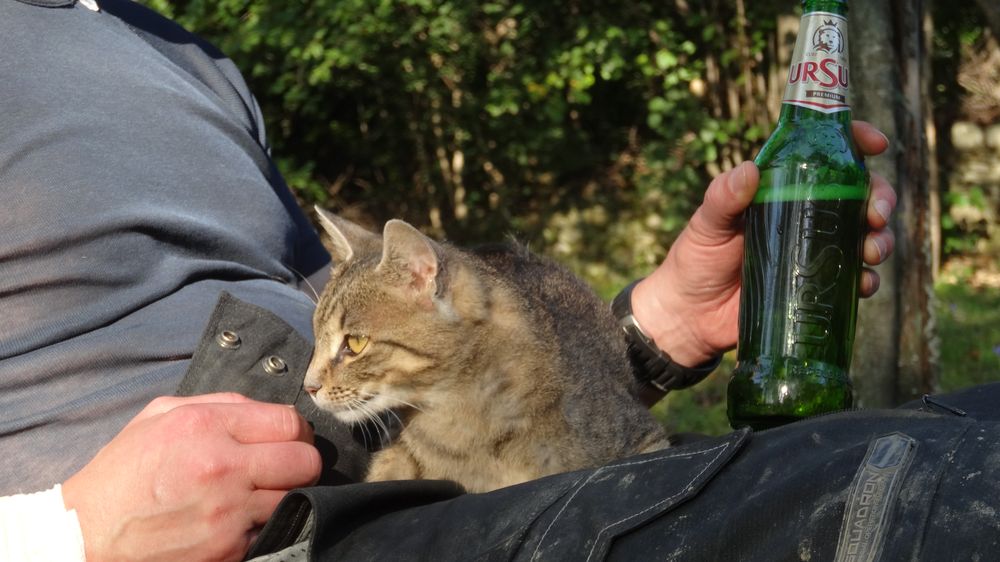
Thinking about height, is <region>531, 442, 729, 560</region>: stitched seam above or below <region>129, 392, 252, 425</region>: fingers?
above

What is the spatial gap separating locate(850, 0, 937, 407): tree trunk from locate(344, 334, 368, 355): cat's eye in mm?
2299

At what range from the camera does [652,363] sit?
2404 millimetres

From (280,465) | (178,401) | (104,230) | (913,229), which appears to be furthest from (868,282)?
(913,229)

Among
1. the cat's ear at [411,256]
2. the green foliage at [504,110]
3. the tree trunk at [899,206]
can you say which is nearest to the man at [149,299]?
the cat's ear at [411,256]

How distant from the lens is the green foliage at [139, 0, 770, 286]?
698 centimetres

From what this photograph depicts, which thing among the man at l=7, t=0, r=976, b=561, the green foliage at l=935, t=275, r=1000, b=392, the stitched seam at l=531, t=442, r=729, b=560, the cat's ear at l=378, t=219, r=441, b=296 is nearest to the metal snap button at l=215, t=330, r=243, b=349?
the man at l=7, t=0, r=976, b=561

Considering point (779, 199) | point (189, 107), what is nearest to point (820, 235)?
point (779, 199)

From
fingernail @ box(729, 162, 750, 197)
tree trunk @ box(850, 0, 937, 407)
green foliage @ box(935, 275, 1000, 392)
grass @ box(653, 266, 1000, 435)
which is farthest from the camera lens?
green foliage @ box(935, 275, 1000, 392)

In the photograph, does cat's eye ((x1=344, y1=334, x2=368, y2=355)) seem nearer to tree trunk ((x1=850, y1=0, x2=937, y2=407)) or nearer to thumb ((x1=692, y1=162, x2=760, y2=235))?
thumb ((x1=692, y1=162, x2=760, y2=235))

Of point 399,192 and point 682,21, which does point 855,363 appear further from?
point 399,192

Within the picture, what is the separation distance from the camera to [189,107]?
2.20 meters

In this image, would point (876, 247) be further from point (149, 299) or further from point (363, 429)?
point (149, 299)

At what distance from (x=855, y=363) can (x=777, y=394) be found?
7.25 ft

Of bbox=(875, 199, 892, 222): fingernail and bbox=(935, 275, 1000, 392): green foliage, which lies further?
bbox=(935, 275, 1000, 392): green foliage
